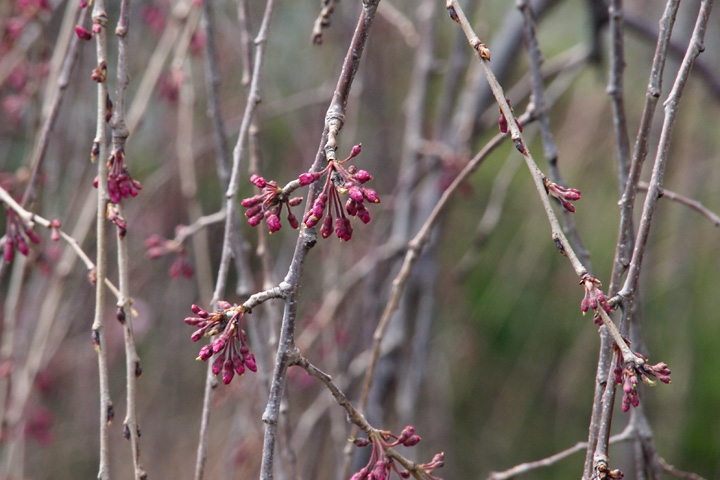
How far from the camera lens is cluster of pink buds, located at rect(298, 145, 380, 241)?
0.88 meters

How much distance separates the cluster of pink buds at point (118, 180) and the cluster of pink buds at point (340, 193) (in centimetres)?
45

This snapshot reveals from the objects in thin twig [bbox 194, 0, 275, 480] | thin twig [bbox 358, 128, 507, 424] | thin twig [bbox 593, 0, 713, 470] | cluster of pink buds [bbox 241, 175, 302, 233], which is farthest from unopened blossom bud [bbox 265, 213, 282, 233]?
thin twig [bbox 358, 128, 507, 424]

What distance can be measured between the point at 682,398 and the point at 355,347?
4.38 feet

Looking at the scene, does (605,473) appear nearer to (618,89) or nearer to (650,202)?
(650,202)

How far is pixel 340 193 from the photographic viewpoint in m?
0.89

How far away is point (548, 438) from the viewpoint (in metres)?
3.63

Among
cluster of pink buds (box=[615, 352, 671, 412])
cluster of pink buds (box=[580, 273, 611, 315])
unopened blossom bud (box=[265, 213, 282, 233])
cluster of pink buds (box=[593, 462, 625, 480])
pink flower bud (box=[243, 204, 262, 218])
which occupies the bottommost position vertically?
cluster of pink buds (box=[593, 462, 625, 480])

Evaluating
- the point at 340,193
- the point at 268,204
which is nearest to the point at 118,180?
the point at 268,204

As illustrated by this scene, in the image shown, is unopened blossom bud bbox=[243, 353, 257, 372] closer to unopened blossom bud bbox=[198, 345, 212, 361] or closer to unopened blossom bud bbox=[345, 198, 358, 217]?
unopened blossom bud bbox=[198, 345, 212, 361]

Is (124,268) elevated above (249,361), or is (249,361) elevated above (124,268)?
(124,268)

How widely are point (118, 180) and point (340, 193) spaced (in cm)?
53

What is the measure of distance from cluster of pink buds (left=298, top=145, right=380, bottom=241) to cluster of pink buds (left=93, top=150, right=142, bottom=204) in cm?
45

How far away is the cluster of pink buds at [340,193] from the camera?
88cm

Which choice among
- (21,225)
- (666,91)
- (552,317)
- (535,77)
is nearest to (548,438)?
(552,317)
